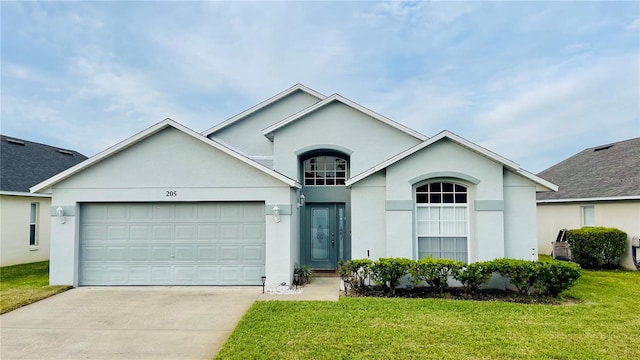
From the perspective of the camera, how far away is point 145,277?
10.5 meters

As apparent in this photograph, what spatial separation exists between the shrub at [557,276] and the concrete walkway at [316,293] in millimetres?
5142

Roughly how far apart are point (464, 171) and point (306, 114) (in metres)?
5.80

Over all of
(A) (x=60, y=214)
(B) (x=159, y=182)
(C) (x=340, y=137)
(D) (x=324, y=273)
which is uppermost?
Answer: (C) (x=340, y=137)

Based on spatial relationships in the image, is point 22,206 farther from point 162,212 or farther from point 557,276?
point 557,276

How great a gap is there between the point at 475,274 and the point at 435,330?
2.96 m

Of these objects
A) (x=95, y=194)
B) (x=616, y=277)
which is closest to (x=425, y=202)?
(x=616, y=277)

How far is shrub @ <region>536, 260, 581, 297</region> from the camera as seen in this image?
8727 millimetres

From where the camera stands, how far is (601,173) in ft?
55.4

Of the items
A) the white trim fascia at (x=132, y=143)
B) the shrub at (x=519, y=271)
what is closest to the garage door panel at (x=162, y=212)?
the white trim fascia at (x=132, y=143)

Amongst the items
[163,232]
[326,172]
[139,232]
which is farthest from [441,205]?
[139,232]

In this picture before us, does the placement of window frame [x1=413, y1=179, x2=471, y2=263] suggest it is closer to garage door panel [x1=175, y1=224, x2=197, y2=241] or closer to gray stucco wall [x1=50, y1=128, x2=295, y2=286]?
gray stucco wall [x1=50, y1=128, x2=295, y2=286]

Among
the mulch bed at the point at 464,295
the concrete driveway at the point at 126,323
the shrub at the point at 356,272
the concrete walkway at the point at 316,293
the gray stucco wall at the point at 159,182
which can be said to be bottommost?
the concrete driveway at the point at 126,323

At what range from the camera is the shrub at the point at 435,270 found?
9.07m

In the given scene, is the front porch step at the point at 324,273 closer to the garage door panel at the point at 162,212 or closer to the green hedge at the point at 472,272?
the green hedge at the point at 472,272
